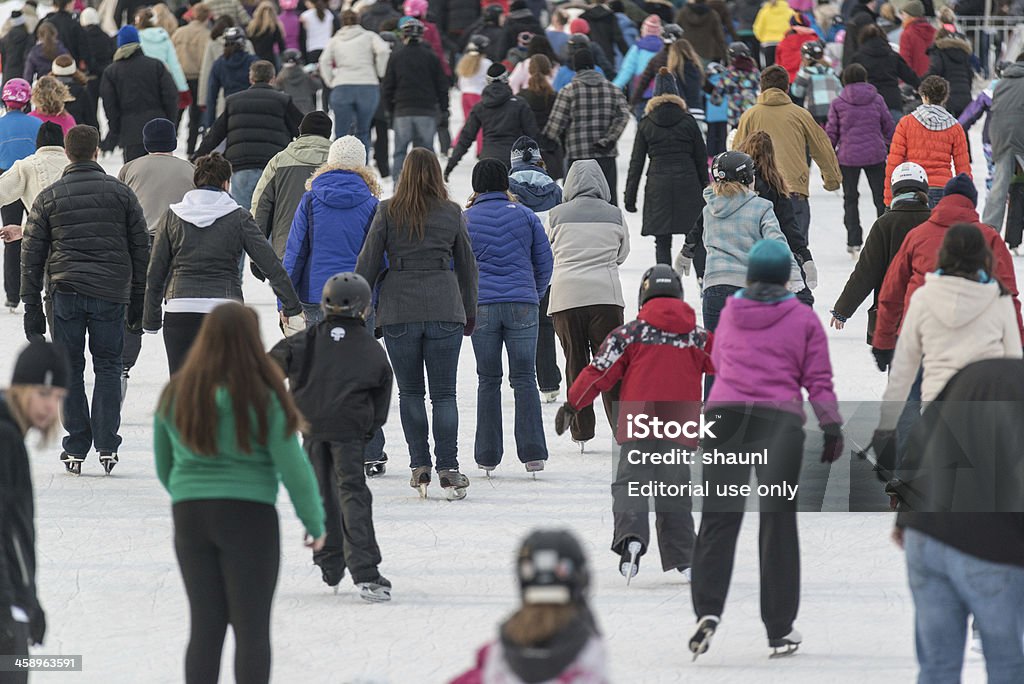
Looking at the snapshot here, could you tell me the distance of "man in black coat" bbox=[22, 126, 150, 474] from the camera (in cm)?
839

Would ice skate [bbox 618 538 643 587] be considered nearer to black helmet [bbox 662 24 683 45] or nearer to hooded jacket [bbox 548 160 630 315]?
hooded jacket [bbox 548 160 630 315]

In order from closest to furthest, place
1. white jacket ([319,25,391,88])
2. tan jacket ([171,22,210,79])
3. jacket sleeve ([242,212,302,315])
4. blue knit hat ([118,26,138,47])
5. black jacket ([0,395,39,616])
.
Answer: black jacket ([0,395,39,616]) → jacket sleeve ([242,212,302,315]) → blue knit hat ([118,26,138,47]) → white jacket ([319,25,391,88]) → tan jacket ([171,22,210,79])

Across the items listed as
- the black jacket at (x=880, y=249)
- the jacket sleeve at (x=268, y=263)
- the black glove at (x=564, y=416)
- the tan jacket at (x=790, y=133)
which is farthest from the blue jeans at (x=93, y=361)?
the tan jacket at (x=790, y=133)

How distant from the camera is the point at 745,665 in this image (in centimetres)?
607

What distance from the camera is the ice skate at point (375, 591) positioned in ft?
22.3

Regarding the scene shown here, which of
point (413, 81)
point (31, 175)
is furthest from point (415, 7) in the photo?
point (31, 175)

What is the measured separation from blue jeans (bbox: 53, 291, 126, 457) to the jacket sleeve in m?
0.77

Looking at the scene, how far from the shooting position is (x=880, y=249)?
836cm

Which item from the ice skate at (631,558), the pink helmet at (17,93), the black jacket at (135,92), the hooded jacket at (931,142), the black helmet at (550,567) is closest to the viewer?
the black helmet at (550,567)

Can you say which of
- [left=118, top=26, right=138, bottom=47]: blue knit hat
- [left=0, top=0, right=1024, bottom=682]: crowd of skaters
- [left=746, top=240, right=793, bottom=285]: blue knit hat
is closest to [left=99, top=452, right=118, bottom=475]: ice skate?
[left=0, top=0, right=1024, bottom=682]: crowd of skaters

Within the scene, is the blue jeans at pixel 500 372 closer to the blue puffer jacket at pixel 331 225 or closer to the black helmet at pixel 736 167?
the blue puffer jacket at pixel 331 225

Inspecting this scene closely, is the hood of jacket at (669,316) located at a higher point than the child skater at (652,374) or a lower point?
higher

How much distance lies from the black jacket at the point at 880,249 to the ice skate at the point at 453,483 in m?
1.87

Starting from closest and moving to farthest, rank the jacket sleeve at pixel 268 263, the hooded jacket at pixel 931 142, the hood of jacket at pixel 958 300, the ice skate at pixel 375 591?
the hood of jacket at pixel 958 300
the ice skate at pixel 375 591
the jacket sleeve at pixel 268 263
the hooded jacket at pixel 931 142
